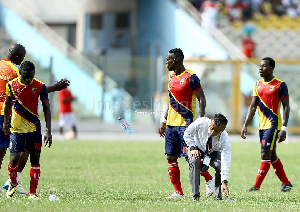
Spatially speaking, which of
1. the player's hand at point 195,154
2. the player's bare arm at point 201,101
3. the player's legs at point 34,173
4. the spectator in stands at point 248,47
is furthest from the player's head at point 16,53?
the spectator in stands at point 248,47

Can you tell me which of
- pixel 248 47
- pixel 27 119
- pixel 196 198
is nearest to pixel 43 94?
pixel 27 119

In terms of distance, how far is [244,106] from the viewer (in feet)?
99.7

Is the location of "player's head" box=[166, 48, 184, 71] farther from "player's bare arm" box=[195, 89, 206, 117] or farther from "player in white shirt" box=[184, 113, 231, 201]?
"player in white shirt" box=[184, 113, 231, 201]

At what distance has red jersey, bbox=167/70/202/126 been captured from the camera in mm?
11180

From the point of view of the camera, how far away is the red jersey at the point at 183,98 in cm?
1118

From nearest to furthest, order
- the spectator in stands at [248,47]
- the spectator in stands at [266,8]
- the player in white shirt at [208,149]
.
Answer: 1. the player in white shirt at [208,149]
2. the spectator in stands at [248,47]
3. the spectator in stands at [266,8]

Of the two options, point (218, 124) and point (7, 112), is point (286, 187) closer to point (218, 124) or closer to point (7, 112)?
point (218, 124)

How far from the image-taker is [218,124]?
33.9 ft

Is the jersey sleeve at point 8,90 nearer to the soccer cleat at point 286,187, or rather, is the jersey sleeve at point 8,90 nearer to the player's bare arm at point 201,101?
the player's bare arm at point 201,101

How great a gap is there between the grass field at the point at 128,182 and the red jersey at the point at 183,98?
45.9 inches

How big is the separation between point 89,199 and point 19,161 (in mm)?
1141

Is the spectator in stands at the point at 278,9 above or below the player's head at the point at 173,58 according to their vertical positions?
above

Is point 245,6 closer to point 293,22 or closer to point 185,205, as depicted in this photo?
point 293,22

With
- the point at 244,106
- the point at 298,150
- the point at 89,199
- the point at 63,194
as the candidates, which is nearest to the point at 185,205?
the point at 89,199
